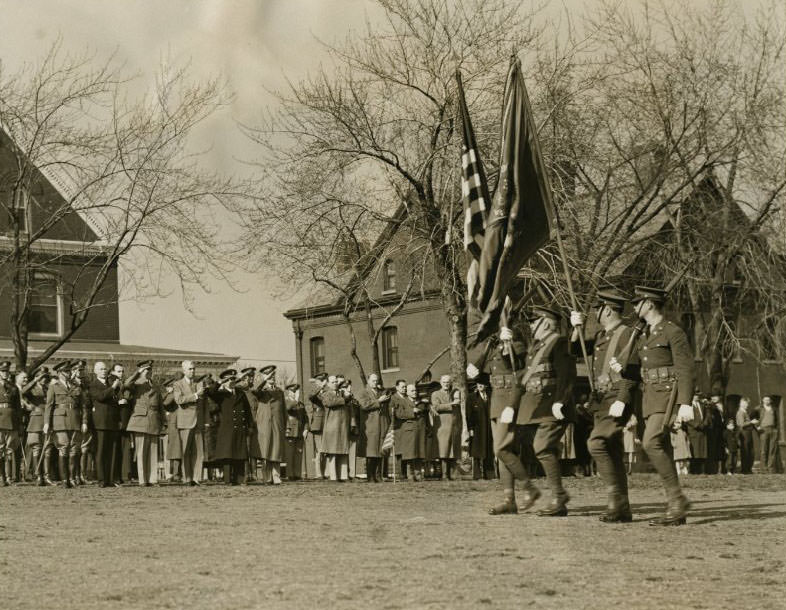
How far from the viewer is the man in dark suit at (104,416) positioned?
21.3 m

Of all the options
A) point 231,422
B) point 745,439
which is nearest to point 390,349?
point 745,439

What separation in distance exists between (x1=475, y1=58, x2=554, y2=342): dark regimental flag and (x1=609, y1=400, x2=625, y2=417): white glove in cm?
261

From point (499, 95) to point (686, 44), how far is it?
218 inches

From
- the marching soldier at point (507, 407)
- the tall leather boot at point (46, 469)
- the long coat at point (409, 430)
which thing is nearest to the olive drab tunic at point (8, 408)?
the tall leather boot at point (46, 469)

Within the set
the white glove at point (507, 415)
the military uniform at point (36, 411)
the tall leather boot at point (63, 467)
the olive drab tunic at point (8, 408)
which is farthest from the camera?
the military uniform at point (36, 411)

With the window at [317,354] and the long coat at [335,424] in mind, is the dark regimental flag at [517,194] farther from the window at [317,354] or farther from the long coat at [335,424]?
the window at [317,354]

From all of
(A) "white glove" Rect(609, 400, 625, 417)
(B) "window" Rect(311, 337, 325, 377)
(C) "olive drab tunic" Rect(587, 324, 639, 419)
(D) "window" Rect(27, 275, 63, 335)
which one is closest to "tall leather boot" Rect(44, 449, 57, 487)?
(C) "olive drab tunic" Rect(587, 324, 639, 419)

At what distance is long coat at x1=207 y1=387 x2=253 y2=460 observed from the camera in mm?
22047

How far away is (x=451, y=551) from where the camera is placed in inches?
379

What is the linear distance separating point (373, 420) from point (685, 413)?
14.5 m

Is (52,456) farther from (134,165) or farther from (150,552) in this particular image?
(150,552)

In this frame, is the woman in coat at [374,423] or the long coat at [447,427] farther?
the long coat at [447,427]

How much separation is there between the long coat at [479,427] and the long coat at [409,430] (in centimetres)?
100

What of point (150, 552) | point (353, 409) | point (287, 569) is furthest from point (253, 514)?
point (353, 409)
